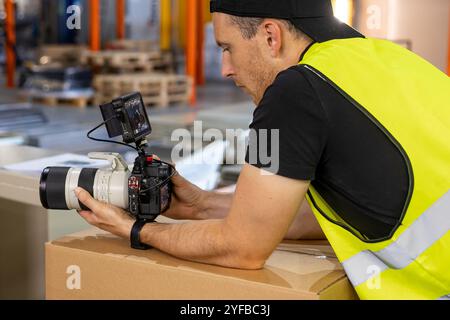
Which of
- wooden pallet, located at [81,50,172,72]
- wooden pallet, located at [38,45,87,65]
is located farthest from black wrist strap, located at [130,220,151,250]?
wooden pallet, located at [38,45,87,65]

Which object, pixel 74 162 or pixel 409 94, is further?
pixel 74 162

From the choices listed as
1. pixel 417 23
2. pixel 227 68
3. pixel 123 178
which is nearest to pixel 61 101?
pixel 417 23

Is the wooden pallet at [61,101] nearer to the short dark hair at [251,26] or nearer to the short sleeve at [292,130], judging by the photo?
the short dark hair at [251,26]

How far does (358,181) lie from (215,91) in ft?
33.5

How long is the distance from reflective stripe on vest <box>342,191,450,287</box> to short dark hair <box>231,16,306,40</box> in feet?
1.90

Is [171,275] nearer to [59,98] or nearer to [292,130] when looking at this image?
[292,130]

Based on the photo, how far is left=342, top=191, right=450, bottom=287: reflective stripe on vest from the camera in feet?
6.00

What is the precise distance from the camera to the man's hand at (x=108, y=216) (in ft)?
7.02

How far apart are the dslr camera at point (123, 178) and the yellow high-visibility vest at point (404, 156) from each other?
0.55m

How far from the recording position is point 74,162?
3.38m

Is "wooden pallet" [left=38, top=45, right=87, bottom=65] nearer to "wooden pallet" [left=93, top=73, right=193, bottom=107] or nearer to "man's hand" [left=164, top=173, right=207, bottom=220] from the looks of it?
"wooden pallet" [left=93, top=73, right=193, bottom=107]

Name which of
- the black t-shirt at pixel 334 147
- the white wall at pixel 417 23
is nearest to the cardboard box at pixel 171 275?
the black t-shirt at pixel 334 147
